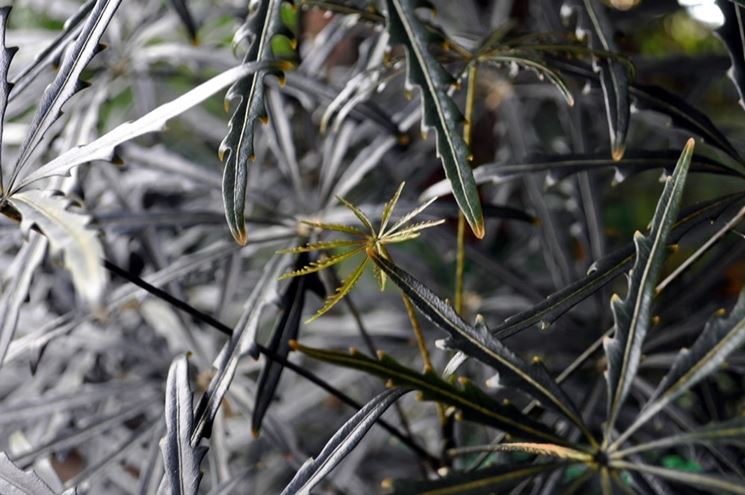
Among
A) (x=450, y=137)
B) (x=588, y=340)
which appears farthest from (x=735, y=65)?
(x=588, y=340)

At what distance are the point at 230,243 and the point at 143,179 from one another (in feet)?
0.44

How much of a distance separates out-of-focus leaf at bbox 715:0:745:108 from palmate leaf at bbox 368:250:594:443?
0.27 m

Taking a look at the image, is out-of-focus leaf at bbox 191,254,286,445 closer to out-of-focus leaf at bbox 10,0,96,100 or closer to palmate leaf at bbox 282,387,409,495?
palmate leaf at bbox 282,387,409,495

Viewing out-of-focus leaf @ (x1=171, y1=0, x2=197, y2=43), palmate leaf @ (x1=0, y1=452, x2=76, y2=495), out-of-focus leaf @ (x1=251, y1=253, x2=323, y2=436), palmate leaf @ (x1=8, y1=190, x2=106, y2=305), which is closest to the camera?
palmate leaf @ (x1=8, y1=190, x2=106, y2=305)

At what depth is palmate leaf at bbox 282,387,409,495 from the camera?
43 centimetres

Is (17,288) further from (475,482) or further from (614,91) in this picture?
(614,91)

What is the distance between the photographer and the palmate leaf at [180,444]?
0.47 m

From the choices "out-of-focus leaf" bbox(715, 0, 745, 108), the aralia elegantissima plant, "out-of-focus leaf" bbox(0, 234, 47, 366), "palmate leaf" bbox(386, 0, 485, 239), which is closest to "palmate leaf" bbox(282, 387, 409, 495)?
the aralia elegantissima plant

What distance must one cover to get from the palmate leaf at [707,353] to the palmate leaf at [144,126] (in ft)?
1.02

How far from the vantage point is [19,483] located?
49cm

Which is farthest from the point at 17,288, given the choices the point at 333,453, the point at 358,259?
the point at 358,259

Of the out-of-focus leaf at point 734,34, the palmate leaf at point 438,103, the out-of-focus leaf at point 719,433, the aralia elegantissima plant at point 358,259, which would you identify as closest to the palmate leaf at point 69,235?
the aralia elegantissima plant at point 358,259

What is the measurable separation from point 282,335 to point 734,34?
413mm

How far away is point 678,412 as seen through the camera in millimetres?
756
